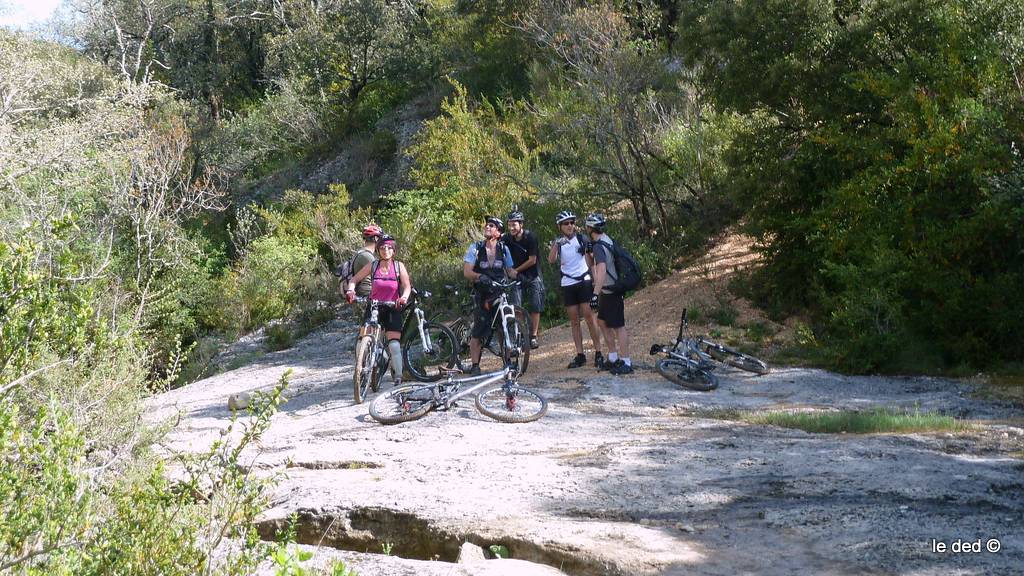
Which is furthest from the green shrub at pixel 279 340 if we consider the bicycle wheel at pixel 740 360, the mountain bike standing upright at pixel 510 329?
the bicycle wheel at pixel 740 360

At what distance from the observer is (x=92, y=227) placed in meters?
22.1

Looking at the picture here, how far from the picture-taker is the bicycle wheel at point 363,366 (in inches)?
398

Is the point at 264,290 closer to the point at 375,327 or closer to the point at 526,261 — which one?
the point at 526,261

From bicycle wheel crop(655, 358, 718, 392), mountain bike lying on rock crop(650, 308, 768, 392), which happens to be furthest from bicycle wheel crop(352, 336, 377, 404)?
bicycle wheel crop(655, 358, 718, 392)

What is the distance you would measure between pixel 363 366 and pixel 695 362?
386 cm

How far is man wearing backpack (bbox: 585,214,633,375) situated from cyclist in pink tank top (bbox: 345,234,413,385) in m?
2.20

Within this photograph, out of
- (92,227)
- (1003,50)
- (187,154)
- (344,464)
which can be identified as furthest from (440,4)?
(344,464)

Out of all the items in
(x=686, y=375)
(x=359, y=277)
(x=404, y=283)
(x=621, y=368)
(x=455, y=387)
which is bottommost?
(x=686, y=375)

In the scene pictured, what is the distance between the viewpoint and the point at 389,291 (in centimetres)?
1025

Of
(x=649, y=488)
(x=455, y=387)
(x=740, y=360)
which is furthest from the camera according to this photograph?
(x=740, y=360)

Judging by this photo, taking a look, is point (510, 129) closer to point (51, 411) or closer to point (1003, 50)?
point (1003, 50)

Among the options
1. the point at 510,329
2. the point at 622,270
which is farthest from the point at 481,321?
the point at 622,270

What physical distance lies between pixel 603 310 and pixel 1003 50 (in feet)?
20.5

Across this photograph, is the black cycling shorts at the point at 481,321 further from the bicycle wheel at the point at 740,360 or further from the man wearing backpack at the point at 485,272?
the bicycle wheel at the point at 740,360
